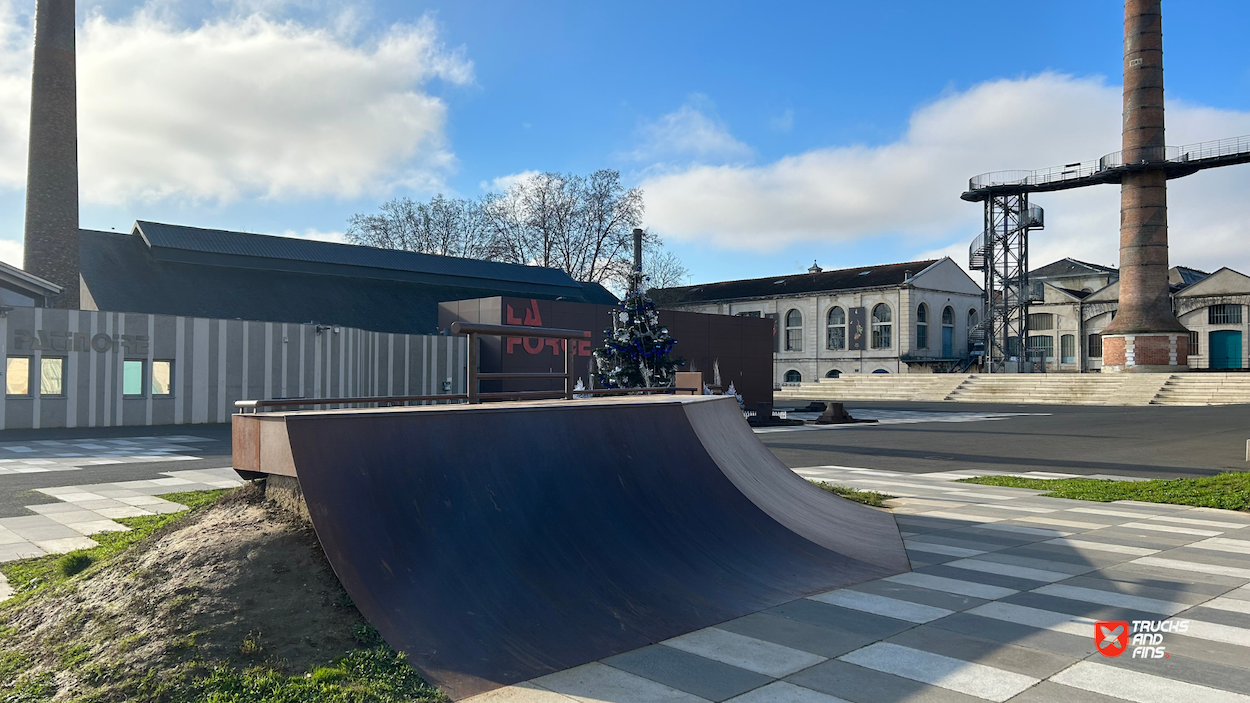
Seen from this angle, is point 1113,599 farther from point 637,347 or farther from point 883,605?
point 637,347

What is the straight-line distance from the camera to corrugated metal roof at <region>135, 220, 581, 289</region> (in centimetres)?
3388

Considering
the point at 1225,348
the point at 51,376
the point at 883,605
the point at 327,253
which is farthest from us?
the point at 1225,348

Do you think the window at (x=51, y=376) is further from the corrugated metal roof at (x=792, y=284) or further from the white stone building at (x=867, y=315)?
the white stone building at (x=867, y=315)

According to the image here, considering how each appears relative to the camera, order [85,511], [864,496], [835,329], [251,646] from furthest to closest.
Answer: [835,329]
[864,496]
[85,511]
[251,646]

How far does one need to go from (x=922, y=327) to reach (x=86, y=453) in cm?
6029

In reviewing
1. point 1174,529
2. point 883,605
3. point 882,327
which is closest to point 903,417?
point 1174,529

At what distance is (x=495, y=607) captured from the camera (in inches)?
165

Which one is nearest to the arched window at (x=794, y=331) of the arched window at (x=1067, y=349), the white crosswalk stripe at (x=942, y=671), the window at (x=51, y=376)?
the arched window at (x=1067, y=349)

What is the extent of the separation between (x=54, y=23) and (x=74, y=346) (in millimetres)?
13907

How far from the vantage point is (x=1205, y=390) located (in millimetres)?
38250

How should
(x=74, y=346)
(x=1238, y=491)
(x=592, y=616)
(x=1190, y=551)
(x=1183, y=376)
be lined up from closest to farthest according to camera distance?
1. (x=592, y=616)
2. (x=1190, y=551)
3. (x=1238, y=491)
4. (x=74, y=346)
5. (x=1183, y=376)

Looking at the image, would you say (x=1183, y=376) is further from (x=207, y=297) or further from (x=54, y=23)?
(x=54, y=23)

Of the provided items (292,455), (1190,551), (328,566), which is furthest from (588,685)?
(1190,551)

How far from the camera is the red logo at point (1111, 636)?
4.19 m
